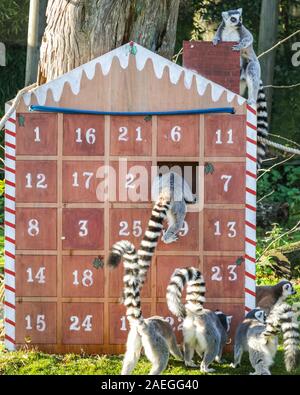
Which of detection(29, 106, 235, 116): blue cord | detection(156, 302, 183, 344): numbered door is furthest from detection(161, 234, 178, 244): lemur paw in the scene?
detection(29, 106, 235, 116): blue cord

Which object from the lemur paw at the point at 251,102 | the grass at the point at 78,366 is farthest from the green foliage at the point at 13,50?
the grass at the point at 78,366

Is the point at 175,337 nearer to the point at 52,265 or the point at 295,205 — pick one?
the point at 52,265

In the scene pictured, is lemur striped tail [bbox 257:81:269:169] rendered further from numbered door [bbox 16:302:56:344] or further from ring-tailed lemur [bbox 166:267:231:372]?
numbered door [bbox 16:302:56:344]

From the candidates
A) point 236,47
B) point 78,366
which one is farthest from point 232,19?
point 78,366

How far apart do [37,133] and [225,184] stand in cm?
154

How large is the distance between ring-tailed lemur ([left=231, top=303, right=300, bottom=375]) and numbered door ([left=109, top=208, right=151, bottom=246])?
110 cm

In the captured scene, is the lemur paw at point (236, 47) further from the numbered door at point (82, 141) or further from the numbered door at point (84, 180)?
the numbered door at point (84, 180)

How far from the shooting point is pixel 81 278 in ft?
22.6

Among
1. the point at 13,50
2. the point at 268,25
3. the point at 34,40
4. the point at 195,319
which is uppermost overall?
the point at 268,25

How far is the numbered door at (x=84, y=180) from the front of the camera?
684 cm

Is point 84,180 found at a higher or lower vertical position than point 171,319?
higher

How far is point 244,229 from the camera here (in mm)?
6926

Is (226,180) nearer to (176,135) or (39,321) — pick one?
(176,135)

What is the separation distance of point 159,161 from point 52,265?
1185 mm
